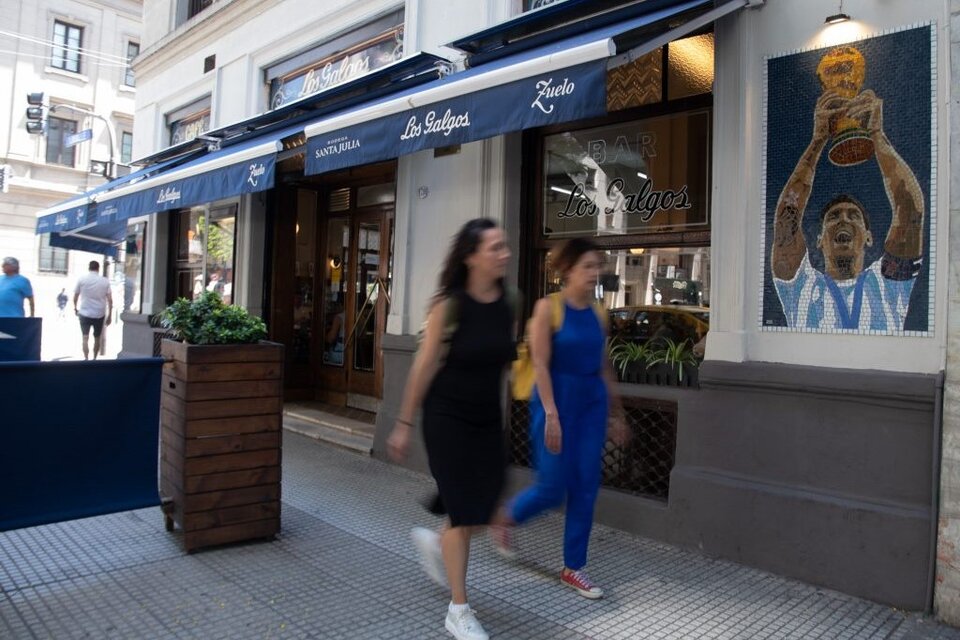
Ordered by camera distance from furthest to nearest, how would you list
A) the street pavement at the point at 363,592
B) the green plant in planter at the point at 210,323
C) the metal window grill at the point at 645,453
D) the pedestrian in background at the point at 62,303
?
the pedestrian in background at the point at 62,303, the metal window grill at the point at 645,453, the green plant in planter at the point at 210,323, the street pavement at the point at 363,592

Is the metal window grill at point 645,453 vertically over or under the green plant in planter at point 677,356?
under

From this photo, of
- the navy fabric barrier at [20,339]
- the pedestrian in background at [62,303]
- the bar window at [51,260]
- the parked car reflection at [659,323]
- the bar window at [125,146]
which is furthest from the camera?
the bar window at [125,146]

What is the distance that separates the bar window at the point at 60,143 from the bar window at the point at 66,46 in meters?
2.50

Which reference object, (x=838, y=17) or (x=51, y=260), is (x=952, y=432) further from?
(x=51, y=260)

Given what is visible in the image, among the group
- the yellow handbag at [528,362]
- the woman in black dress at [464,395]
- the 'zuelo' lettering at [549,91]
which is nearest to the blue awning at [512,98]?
the 'zuelo' lettering at [549,91]

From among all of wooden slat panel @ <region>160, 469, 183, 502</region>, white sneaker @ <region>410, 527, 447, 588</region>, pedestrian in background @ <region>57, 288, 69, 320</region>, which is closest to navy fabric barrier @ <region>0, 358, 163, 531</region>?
wooden slat panel @ <region>160, 469, 183, 502</region>

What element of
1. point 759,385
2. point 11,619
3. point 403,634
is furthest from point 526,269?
point 11,619

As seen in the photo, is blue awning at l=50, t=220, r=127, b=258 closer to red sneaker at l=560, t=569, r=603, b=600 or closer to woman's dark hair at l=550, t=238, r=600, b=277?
woman's dark hair at l=550, t=238, r=600, b=277

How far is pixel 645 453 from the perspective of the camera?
487 cm

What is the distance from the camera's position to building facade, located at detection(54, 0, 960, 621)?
3719mm

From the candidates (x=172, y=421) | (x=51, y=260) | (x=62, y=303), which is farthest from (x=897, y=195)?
(x=51, y=260)

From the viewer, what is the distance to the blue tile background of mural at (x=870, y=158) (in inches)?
147

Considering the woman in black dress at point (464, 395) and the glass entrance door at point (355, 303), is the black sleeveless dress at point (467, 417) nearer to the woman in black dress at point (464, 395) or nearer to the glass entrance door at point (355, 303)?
the woman in black dress at point (464, 395)

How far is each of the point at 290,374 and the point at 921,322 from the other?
717 centimetres
